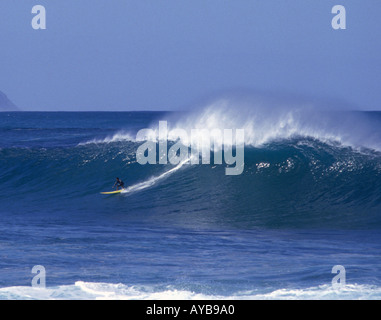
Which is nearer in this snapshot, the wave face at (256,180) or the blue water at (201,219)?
the blue water at (201,219)

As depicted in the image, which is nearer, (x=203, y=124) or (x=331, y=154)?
(x=331, y=154)

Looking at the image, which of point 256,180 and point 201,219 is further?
point 256,180

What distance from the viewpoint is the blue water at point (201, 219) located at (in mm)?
8891

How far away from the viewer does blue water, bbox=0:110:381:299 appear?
350 inches

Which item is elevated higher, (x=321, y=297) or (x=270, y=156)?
(x=270, y=156)

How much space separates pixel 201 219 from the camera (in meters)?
14.5

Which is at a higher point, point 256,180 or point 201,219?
point 256,180

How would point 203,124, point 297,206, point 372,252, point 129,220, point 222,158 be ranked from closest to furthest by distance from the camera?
point 372,252 < point 129,220 < point 297,206 < point 222,158 < point 203,124

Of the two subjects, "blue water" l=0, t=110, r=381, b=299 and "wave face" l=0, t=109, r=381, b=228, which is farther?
"wave face" l=0, t=109, r=381, b=228

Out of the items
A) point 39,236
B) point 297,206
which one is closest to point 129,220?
point 39,236

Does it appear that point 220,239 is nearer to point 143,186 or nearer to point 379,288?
point 379,288

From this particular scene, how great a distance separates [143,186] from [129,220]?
3.80m

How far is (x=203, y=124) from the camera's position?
22.6 metres

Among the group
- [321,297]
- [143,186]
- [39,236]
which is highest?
[143,186]
